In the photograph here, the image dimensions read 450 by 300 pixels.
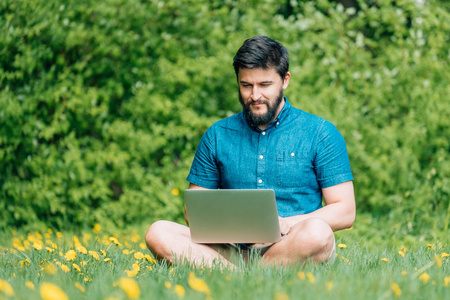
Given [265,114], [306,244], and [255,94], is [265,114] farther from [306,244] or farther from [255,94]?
[306,244]

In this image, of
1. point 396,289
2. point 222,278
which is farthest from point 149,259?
point 396,289

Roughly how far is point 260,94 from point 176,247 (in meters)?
0.88

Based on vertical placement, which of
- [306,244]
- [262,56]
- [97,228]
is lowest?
[97,228]

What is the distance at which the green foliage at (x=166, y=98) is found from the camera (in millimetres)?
4992

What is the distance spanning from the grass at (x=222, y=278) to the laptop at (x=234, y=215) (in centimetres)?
19

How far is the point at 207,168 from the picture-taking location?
321 cm

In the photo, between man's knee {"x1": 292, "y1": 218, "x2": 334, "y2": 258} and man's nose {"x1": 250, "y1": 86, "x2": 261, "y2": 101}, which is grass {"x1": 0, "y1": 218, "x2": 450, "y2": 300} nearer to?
man's knee {"x1": 292, "y1": 218, "x2": 334, "y2": 258}

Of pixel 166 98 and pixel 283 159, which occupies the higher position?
pixel 166 98

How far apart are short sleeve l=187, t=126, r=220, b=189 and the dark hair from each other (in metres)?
0.44

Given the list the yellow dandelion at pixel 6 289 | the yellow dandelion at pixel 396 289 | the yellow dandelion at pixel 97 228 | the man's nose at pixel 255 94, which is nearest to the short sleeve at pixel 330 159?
the man's nose at pixel 255 94

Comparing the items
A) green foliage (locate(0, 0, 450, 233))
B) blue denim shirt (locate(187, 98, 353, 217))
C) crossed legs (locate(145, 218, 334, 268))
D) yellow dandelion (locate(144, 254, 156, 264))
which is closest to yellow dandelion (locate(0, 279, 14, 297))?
crossed legs (locate(145, 218, 334, 268))

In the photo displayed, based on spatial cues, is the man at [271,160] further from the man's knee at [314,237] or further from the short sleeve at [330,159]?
the man's knee at [314,237]

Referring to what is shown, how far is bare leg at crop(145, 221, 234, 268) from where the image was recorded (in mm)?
2799

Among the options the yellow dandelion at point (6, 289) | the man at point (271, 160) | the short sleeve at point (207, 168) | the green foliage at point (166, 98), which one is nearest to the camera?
the yellow dandelion at point (6, 289)
